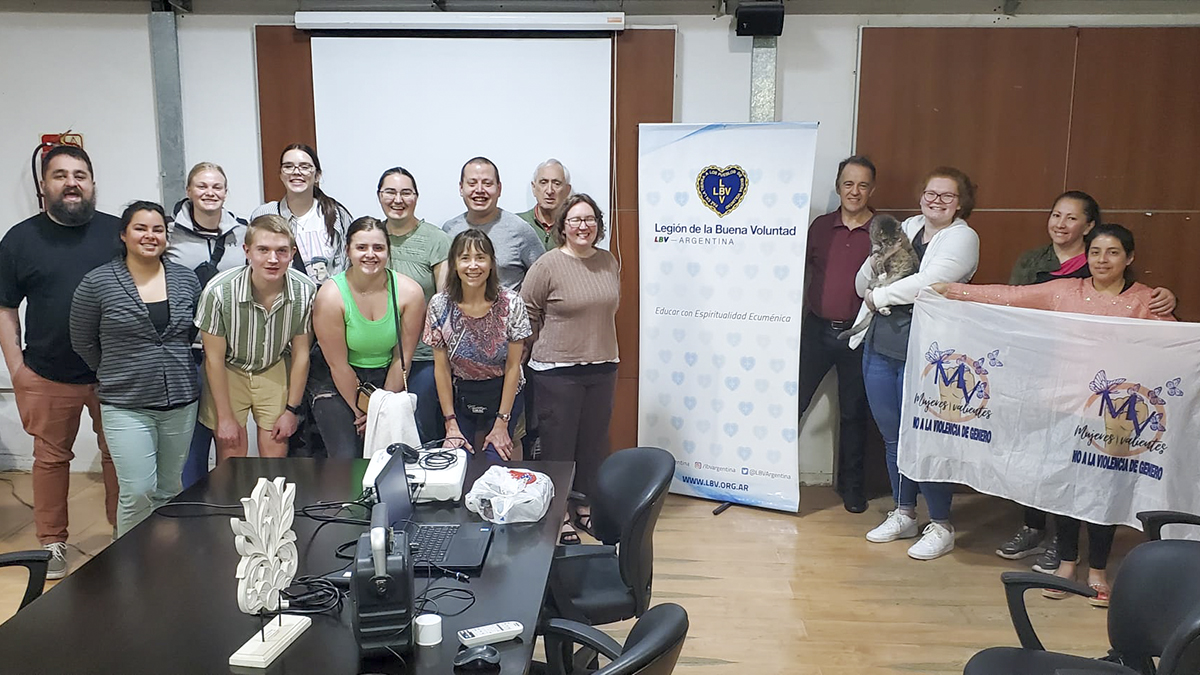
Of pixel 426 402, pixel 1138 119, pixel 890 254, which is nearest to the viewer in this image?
pixel 426 402

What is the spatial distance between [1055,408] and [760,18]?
2.44 meters

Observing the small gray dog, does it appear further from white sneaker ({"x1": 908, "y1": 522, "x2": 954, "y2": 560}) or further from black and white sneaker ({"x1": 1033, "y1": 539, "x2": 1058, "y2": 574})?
black and white sneaker ({"x1": 1033, "y1": 539, "x2": 1058, "y2": 574})

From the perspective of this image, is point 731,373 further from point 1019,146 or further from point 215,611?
point 215,611

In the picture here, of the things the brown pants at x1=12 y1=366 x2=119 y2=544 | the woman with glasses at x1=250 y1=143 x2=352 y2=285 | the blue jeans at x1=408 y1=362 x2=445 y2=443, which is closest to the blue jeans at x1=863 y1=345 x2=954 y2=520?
the blue jeans at x1=408 y1=362 x2=445 y2=443

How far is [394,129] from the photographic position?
4.86 m

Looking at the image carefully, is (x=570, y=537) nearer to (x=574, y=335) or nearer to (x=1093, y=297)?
(x=574, y=335)

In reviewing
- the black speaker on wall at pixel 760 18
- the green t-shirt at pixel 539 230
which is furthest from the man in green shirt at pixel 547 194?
the black speaker on wall at pixel 760 18

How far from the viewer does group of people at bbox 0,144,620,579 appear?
11.5 ft

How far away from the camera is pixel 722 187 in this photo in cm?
452

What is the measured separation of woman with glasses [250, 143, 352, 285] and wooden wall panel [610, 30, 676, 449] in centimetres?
158

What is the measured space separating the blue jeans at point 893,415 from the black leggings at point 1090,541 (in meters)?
0.51

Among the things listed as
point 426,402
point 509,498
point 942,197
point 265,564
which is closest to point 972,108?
point 942,197

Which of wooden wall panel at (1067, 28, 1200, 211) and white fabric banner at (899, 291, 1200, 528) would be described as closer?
white fabric banner at (899, 291, 1200, 528)

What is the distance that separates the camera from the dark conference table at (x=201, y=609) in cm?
180
